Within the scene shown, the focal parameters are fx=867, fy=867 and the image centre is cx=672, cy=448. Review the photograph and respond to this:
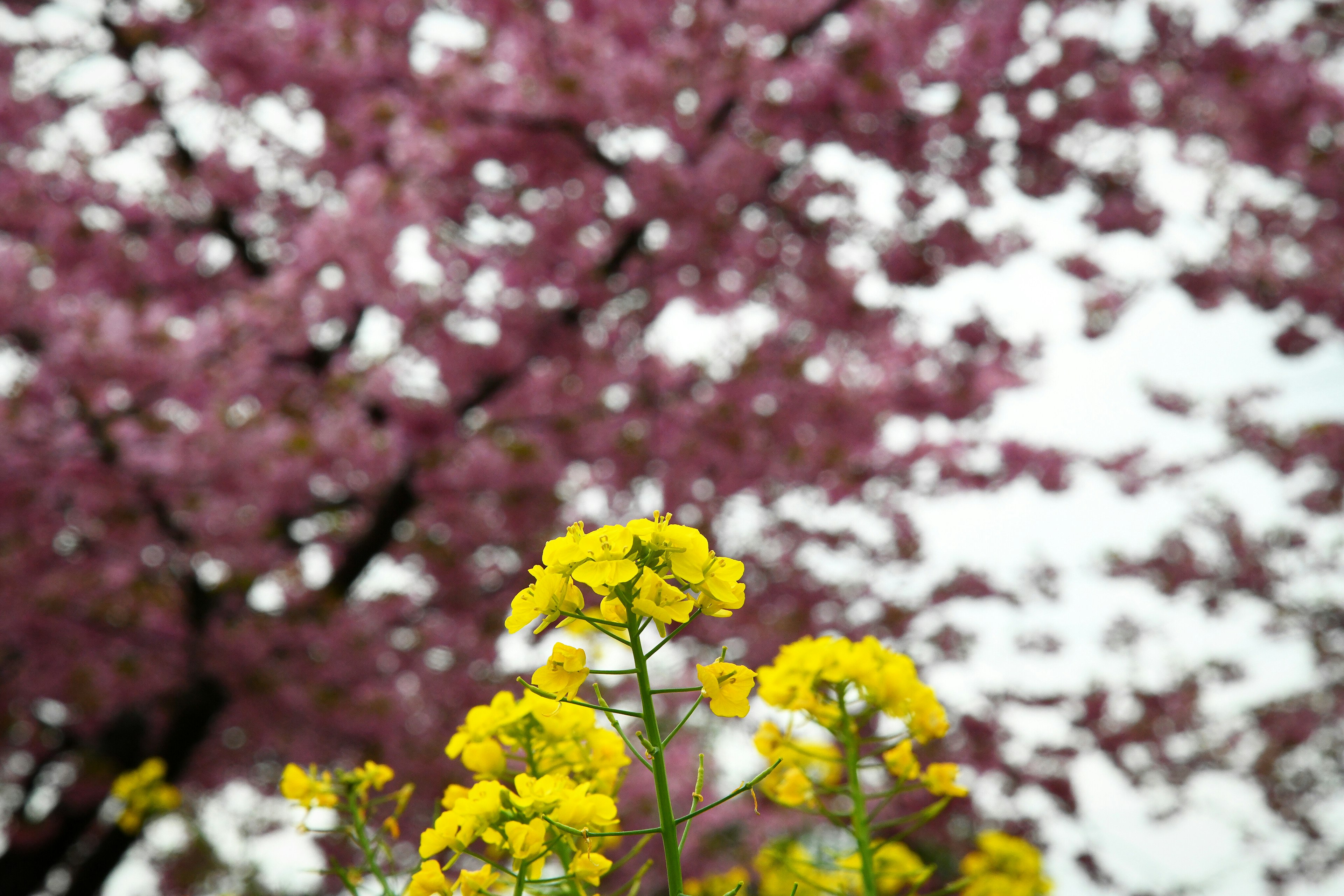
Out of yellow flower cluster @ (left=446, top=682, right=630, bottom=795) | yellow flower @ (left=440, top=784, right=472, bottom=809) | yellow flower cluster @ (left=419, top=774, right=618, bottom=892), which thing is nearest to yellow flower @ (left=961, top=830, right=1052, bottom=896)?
yellow flower cluster @ (left=446, top=682, right=630, bottom=795)

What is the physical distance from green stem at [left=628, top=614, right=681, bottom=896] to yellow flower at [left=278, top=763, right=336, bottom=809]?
0.72 meters

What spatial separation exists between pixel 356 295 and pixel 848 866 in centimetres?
508

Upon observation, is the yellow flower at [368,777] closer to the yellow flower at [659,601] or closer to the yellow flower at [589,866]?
the yellow flower at [589,866]

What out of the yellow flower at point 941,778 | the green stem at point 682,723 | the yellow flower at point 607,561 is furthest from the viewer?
the yellow flower at point 941,778

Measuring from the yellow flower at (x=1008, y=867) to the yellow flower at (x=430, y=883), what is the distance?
2.01 meters

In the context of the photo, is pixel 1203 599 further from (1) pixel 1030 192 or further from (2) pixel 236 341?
(2) pixel 236 341

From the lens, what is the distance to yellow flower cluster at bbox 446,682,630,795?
1.40 metres

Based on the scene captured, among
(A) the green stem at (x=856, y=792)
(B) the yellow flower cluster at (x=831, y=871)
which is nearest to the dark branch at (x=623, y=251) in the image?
(B) the yellow flower cluster at (x=831, y=871)

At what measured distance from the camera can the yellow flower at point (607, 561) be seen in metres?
1.05

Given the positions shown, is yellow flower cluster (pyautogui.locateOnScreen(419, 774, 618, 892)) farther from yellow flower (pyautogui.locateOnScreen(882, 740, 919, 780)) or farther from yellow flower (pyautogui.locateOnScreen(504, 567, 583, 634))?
yellow flower (pyautogui.locateOnScreen(882, 740, 919, 780))

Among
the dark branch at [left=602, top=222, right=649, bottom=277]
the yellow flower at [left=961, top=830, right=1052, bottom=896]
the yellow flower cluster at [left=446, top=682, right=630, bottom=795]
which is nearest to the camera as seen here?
the yellow flower cluster at [left=446, top=682, right=630, bottom=795]

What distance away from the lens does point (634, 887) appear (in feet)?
4.37

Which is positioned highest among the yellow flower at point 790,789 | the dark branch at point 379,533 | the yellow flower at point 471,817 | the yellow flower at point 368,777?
the dark branch at point 379,533

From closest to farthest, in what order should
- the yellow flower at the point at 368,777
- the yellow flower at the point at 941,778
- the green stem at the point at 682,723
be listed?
the green stem at the point at 682,723
the yellow flower at the point at 368,777
the yellow flower at the point at 941,778
